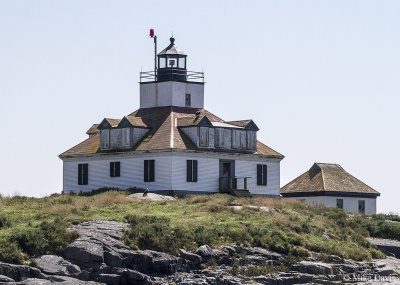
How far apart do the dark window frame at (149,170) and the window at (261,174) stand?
8509mm

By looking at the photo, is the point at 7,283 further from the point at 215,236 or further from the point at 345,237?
the point at 345,237

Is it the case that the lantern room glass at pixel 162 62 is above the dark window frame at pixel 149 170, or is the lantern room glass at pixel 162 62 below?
above

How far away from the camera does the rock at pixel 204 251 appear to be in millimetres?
47500

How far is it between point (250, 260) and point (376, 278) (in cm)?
671

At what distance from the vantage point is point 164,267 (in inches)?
1802

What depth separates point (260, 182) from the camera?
72.1 m

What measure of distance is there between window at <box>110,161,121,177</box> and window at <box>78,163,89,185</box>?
7.83ft

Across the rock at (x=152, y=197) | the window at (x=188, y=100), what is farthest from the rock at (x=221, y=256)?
the window at (x=188, y=100)

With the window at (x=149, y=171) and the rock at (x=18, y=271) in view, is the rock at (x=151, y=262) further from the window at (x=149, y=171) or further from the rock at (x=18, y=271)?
the window at (x=149, y=171)

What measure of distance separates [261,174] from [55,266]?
31398mm

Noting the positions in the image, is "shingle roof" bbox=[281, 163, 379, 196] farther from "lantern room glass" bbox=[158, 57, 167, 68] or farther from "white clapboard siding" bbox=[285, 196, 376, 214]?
"lantern room glass" bbox=[158, 57, 167, 68]

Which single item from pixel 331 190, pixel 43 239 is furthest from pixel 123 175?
pixel 43 239

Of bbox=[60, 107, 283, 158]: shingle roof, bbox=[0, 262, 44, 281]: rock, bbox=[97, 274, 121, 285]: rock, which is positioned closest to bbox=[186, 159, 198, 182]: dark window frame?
bbox=[60, 107, 283, 158]: shingle roof

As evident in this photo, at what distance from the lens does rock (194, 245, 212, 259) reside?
47500 mm
